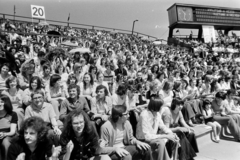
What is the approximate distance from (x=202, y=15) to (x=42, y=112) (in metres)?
27.7

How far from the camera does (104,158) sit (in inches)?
102

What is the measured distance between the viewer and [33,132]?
2141 millimetres

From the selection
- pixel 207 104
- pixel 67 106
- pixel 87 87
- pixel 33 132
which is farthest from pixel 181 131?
pixel 33 132

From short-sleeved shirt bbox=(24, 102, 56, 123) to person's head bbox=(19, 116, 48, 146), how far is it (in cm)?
100

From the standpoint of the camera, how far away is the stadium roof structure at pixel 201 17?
24703mm

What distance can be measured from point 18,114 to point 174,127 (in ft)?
9.70

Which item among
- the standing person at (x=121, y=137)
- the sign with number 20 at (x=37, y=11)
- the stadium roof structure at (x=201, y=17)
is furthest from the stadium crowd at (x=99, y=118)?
the stadium roof structure at (x=201, y=17)

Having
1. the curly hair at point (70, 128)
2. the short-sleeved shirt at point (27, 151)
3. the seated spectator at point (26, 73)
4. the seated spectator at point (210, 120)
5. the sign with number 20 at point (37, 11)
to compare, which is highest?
the sign with number 20 at point (37, 11)

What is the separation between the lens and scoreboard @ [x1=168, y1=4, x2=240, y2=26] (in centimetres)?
2466

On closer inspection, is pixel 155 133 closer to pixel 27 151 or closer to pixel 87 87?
pixel 27 151

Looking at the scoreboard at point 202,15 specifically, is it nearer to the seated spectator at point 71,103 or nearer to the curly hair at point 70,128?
the seated spectator at point 71,103

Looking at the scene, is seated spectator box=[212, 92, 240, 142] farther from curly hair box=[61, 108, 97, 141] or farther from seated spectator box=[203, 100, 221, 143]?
curly hair box=[61, 108, 97, 141]

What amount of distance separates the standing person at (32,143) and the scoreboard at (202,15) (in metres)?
24.8

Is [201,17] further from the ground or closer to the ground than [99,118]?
further from the ground
